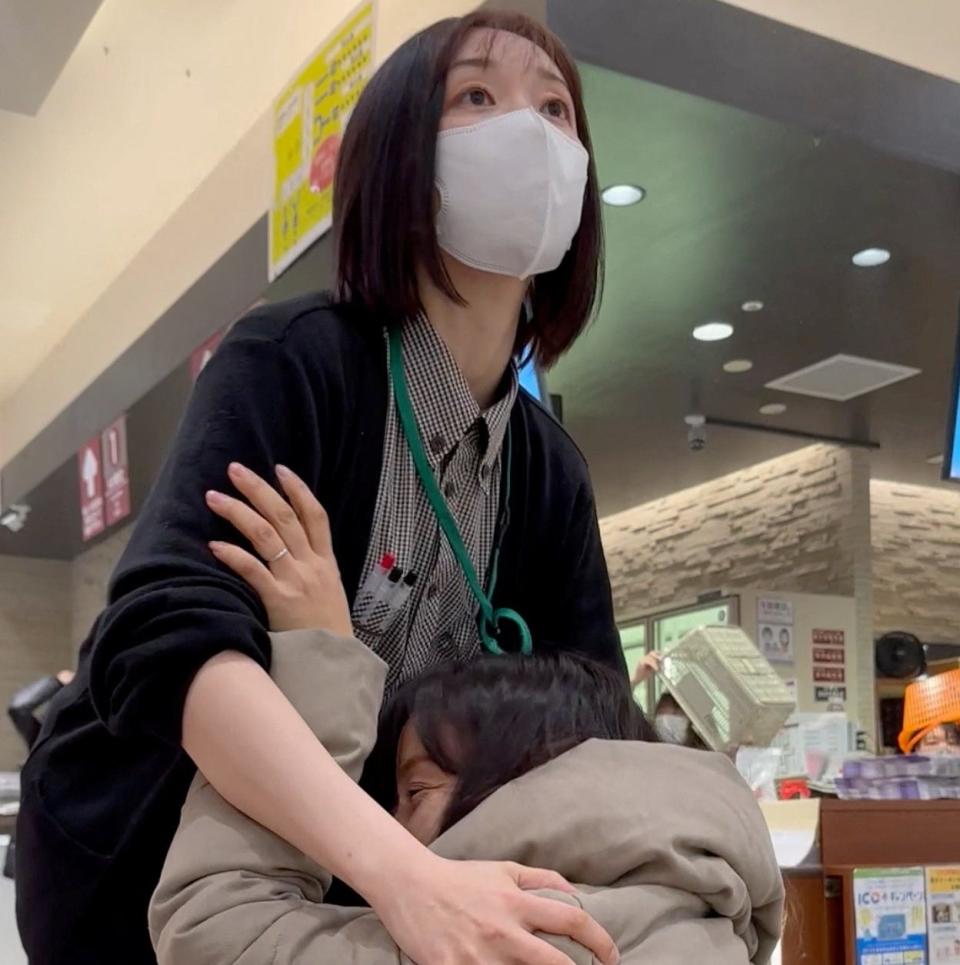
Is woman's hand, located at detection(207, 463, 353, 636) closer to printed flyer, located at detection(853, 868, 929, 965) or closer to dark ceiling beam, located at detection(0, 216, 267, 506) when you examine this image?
printed flyer, located at detection(853, 868, 929, 965)

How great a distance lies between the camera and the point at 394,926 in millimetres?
689

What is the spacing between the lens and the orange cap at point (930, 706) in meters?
2.67

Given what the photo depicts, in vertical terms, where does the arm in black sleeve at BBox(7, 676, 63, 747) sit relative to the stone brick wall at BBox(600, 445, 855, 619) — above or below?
below

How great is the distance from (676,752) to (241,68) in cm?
418

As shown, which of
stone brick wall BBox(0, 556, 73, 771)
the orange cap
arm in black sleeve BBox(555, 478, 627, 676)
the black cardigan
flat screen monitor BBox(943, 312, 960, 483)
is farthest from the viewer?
stone brick wall BBox(0, 556, 73, 771)

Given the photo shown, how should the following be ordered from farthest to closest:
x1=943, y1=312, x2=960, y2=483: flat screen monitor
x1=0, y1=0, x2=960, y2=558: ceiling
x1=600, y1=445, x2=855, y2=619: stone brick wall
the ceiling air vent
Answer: x1=600, y1=445, x2=855, y2=619: stone brick wall
the ceiling air vent
x1=0, y1=0, x2=960, y2=558: ceiling
x1=943, y1=312, x2=960, y2=483: flat screen monitor

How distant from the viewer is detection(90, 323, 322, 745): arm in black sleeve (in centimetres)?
75

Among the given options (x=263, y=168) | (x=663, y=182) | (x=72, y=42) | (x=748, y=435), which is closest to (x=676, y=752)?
(x=663, y=182)

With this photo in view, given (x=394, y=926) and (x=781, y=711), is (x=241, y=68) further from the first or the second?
(x=394, y=926)

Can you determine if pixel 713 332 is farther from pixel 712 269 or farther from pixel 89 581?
pixel 89 581

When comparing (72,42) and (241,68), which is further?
(241,68)

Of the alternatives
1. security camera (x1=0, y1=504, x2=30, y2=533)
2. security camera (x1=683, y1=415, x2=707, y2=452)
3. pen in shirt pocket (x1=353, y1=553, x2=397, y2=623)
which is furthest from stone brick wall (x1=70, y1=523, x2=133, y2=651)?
pen in shirt pocket (x1=353, y1=553, x2=397, y2=623)

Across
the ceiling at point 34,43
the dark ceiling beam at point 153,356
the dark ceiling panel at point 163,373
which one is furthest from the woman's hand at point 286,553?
the dark ceiling beam at point 153,356

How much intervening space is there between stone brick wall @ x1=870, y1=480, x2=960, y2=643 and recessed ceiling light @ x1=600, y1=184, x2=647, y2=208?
15.7 ft
